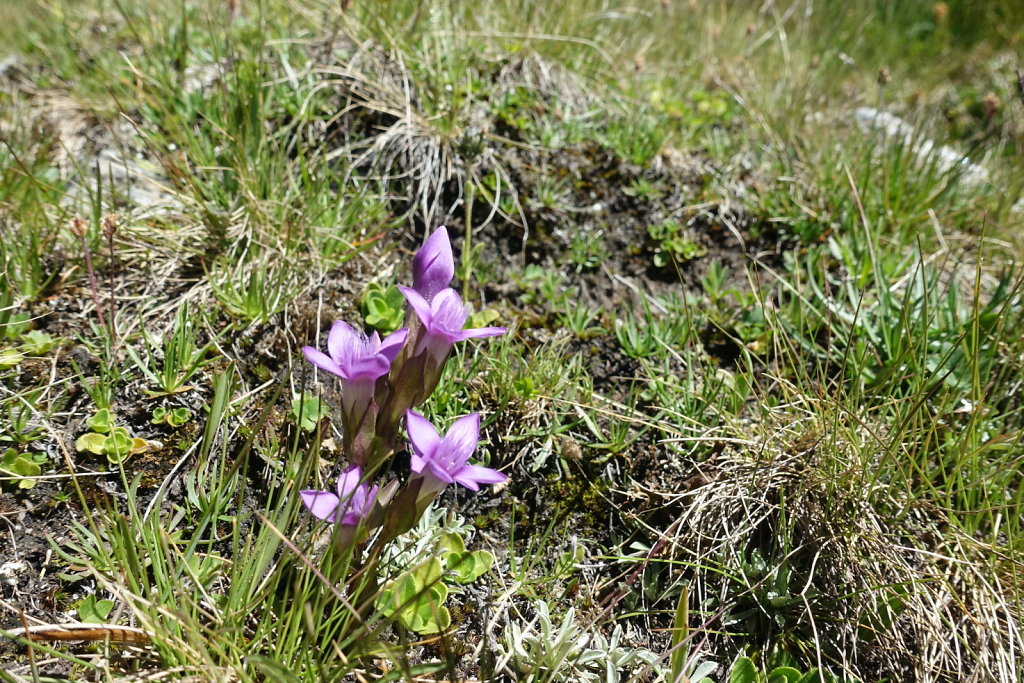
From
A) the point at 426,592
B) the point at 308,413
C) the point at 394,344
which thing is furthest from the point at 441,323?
the point at 308,413

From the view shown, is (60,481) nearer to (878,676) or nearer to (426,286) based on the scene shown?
(426,286)

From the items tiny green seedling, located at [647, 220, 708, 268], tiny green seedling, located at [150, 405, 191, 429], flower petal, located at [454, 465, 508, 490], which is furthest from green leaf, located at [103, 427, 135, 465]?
tiny green seedling, located at [647, 220, 708, 268]

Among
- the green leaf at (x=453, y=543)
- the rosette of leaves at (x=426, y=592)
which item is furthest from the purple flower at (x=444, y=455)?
the green leaf at (x=453, y=543)

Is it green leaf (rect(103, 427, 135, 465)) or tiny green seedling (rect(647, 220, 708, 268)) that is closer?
green leaf (rect(103, 427, 135, 465))

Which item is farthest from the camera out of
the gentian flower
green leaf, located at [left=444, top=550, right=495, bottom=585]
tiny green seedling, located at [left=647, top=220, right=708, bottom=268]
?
tiny green seedling, located at [left=647, top=220, right=708, bottom=268]

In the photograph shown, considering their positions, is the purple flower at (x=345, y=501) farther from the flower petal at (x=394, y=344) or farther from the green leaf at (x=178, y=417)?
the green leaf at (x=178, y=417)

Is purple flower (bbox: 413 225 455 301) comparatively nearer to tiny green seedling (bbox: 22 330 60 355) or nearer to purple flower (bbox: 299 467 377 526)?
purple flower (bbox: 299 467 377 526)

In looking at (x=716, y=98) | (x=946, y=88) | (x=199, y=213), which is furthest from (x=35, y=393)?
(x=946, y=88)
